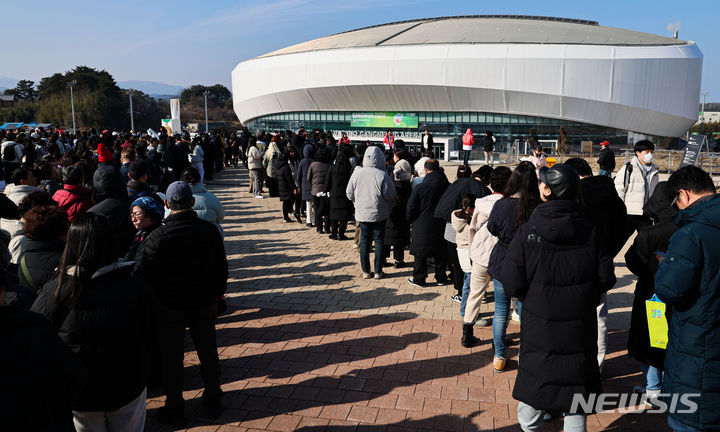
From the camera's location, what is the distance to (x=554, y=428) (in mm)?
3816

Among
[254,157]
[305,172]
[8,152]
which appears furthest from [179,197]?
[8,152]

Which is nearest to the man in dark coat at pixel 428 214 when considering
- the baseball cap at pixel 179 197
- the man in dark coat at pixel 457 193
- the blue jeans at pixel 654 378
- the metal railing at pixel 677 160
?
the man in dark coat at pixel 457 193

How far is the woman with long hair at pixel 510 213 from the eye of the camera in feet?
12.9

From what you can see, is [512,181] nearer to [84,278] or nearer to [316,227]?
[84,278]

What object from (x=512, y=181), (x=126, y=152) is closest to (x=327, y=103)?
(x=126, y=152)

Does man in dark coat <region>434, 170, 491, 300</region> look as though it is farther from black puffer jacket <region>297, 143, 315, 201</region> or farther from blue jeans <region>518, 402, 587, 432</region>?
black puffer jacket <region>297, 143, 315, 201</region>

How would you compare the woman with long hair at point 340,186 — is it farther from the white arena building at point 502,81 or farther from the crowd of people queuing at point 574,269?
the white arena building at point 502,81

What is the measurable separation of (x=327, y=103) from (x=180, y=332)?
46.2m

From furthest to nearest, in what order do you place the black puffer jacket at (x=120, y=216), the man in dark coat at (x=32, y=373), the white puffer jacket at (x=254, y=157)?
the white puffer jacket at (x=254, y=157) < the black puffer jacket at (x=120, y=216) < the man in dark coat at (x=32, y=373)

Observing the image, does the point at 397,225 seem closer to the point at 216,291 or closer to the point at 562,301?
the point at 216,291

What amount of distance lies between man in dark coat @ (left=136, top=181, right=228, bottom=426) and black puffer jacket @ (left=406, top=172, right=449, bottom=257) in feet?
11.6

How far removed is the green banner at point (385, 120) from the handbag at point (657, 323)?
139 ft

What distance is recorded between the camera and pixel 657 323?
134 inches

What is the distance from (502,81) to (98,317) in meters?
40.3
